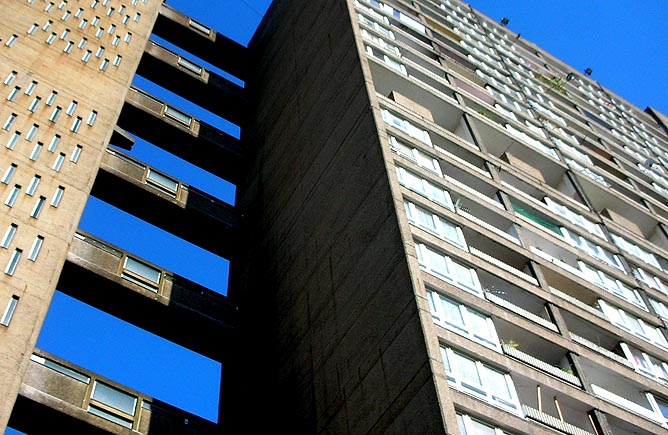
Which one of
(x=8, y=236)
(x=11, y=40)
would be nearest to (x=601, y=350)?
(x=8, y=236)

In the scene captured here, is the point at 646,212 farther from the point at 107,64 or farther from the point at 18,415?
the point at 18,415

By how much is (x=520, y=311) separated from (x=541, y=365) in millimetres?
1960

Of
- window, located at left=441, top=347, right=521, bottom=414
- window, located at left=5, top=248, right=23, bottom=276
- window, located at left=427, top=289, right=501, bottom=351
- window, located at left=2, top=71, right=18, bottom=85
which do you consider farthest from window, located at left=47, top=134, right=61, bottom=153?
window, located at left=441, top=347, right=521, bottom=414

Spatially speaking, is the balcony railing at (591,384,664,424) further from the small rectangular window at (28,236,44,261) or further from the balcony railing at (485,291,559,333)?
the small rectangular window at (28,236,44,261)

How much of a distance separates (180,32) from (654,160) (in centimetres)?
2765

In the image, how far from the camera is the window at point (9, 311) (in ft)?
69.1

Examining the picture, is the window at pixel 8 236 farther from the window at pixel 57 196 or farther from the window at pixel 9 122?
the window at pixel 9 122

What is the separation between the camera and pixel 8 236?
23203 millimetres

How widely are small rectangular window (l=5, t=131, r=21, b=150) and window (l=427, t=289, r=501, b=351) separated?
14361mm

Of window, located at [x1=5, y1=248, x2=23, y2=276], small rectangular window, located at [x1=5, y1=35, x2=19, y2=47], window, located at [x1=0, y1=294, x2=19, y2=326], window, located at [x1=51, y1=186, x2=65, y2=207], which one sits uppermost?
small rectangular window, located at [x1=5, y1=35, x2=19, y2=47]

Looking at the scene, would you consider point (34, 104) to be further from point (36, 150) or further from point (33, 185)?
point (33, 185)

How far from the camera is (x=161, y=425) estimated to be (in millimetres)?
22844

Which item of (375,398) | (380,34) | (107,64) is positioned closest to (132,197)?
(107,64)

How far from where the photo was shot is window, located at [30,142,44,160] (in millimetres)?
26027
